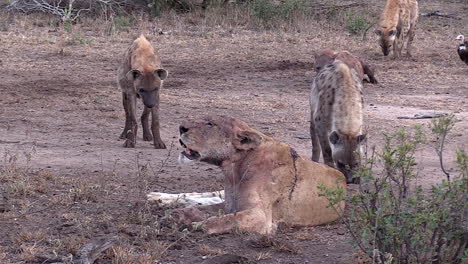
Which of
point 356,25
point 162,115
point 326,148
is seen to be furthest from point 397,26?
point 326,148

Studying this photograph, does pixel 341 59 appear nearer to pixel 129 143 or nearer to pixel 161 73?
pixel 161 73

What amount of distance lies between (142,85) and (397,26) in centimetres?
694

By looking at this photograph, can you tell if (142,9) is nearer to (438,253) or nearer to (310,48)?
(310,48)

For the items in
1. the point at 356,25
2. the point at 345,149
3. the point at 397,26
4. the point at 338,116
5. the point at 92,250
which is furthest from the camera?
the point at 356,25

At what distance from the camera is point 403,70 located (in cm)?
1216

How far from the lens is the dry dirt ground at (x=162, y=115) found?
467 centimetres

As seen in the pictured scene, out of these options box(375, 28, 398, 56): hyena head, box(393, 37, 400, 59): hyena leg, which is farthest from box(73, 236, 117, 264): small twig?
box(393, 37, 400, 59): hyena leg

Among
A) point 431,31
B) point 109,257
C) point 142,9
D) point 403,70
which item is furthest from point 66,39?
point 109,257

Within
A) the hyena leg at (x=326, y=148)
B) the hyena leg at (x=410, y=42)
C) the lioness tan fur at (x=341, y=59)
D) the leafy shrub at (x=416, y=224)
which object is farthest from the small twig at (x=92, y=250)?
the hyena leg at (x=410, y=42)

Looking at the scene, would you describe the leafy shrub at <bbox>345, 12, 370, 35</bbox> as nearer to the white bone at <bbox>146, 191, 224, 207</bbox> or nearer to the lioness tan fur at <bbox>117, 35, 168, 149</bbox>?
the lioness tan fur at <bbox>117, 35, 168, 149</bbox>

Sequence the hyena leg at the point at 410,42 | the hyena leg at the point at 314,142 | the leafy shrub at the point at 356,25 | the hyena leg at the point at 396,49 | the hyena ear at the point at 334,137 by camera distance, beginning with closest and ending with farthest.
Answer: the hyena ear at the point at 334,137
the hyena leg at the point at 314,142
the hyena leg at the point at 396,49
the hyena leg at the point at 410,42
the leafy shrub at the point at 356,25

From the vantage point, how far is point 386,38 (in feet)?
43.0

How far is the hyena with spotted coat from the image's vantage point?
581cm

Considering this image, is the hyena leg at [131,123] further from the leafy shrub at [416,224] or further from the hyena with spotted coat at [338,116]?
the leafy shrub at [416,224]
